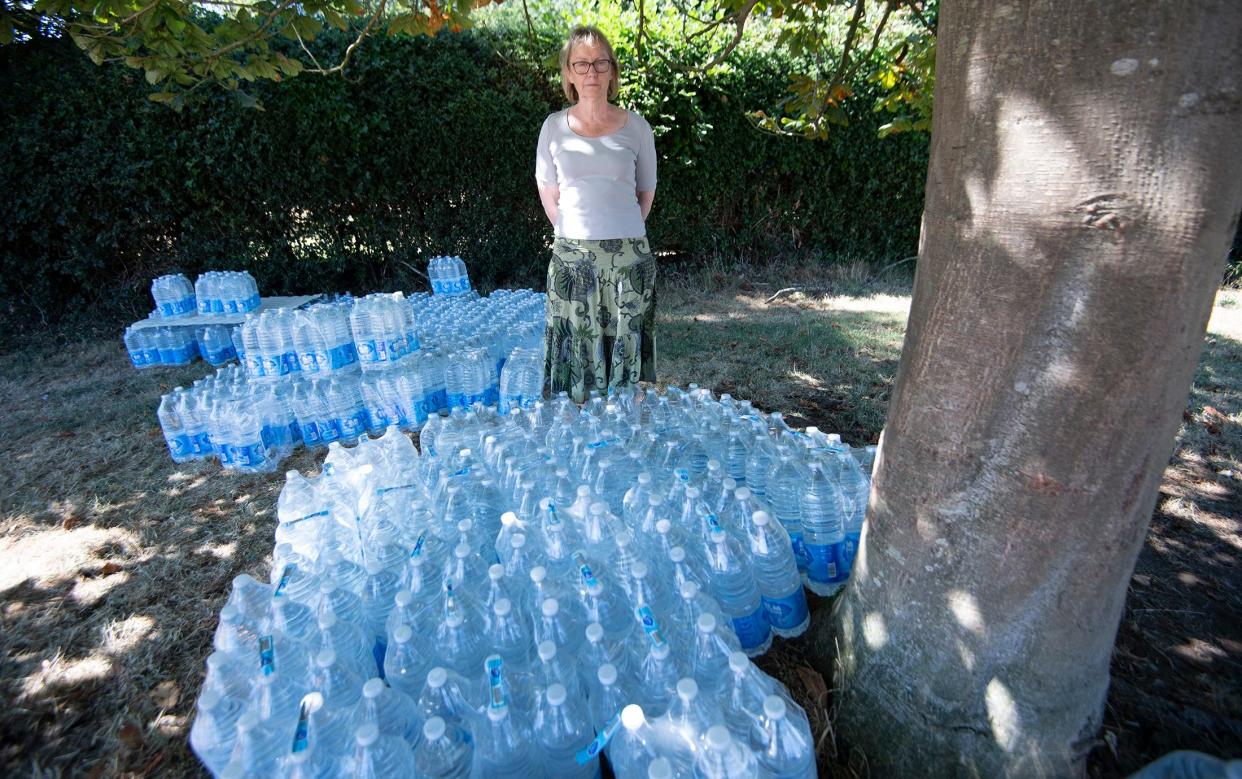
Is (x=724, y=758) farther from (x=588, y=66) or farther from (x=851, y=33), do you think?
(x=851, y=33)

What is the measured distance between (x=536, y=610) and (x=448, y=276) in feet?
18.5

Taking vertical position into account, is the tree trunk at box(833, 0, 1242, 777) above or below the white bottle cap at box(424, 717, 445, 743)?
above

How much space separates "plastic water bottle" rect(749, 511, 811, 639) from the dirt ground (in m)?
0.11

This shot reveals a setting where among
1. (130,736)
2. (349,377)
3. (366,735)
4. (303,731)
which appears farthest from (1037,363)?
(349,377)

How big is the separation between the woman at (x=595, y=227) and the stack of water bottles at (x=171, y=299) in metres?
4.29

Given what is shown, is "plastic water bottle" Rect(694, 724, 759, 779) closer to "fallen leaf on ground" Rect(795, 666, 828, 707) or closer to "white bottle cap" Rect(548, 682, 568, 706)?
"white bottle cap" Rect(548, 682, 568, 706)

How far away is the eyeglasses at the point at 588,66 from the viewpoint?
298cm

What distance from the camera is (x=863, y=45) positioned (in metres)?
8.30

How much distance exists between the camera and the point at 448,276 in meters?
6.80

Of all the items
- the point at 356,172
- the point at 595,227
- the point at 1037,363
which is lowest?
the point at 1037,363

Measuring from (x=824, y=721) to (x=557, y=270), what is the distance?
7.97ft

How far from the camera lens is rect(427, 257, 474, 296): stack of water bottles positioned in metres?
6.36

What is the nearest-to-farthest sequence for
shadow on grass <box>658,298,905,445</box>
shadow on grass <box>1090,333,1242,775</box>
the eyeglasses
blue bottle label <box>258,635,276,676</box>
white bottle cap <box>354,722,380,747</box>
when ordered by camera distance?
white bottle cap <box>354,722,380,747</box> → blue bottle label <box>258,635,276,676</box> → shadow on grass <box>1090,333,1242,775</box> → the eyeglasses → shadow on grass <box>658,298,905,445</box>

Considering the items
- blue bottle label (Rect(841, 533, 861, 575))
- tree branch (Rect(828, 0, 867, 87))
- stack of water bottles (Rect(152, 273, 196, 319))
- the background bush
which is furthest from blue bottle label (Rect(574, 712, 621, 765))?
stack of water bottles (Rect(152, 273, 196, 319))
